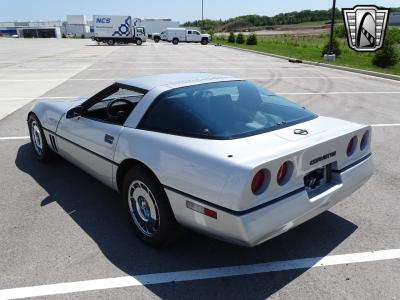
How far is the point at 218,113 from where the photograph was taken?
3285 millimetres

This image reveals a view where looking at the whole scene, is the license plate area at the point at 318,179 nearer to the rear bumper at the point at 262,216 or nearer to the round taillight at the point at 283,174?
the rear bumper at the point at 262,216

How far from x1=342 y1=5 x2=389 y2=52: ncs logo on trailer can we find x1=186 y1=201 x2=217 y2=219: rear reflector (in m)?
18.9

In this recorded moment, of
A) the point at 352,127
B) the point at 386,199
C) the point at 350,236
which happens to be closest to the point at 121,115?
the point at 352,127

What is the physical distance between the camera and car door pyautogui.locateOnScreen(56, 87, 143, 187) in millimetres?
3688

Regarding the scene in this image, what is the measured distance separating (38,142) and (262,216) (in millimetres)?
3976

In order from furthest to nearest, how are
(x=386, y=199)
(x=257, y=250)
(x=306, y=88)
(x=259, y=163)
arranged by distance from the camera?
(x=306, y=88)
(x=386, y=199)
(x=257, y=250)
(x=259, y=163)

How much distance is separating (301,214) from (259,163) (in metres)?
0.60

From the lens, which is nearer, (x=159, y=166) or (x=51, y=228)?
(x=159, y=166)

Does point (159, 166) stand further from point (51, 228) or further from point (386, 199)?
point (386, 199)

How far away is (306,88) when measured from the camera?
12.5 meters

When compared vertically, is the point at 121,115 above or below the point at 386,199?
above

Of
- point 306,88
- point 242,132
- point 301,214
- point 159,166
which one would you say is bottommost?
point 306,88

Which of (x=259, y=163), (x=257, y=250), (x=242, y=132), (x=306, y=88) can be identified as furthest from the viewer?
(x=306, y=88)

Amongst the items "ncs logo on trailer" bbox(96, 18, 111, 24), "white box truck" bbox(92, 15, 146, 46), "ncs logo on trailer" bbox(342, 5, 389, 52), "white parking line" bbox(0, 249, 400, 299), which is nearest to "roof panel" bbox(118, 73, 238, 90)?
"white parking line" bbox(0, 249, 400, 299)
